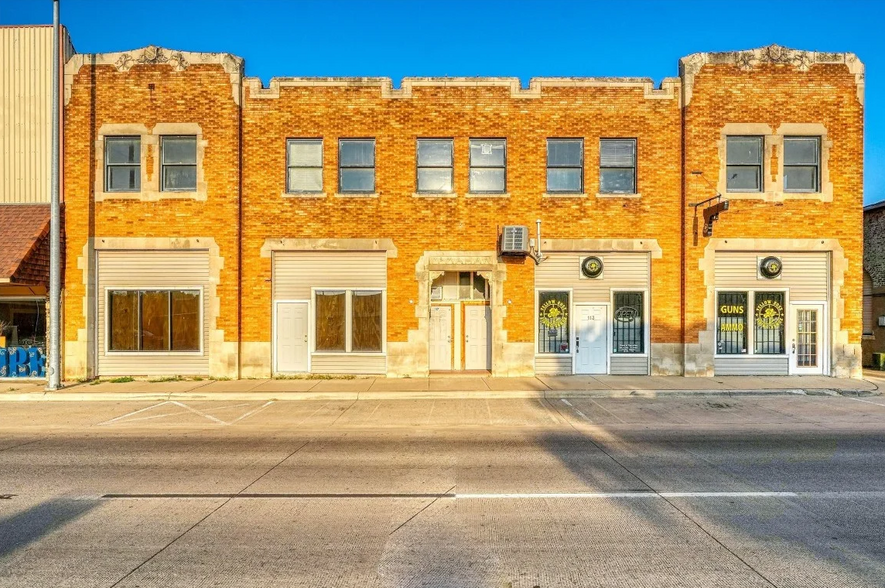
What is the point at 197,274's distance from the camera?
15547mm

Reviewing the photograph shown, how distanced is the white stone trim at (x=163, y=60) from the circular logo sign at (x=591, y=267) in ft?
36.4

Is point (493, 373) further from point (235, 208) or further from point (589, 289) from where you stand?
point (235, 208)

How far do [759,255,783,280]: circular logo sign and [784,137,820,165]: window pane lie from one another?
113 inches

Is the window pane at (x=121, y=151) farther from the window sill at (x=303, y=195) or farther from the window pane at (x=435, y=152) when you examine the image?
the window pane at (x=435, y=152)

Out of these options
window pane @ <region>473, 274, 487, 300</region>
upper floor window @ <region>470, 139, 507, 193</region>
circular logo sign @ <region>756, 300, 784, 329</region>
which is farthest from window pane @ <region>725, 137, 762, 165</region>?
window pane @ <region>473, 274, 487, 300</region>

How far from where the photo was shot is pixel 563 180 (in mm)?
15820

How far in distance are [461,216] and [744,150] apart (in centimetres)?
852

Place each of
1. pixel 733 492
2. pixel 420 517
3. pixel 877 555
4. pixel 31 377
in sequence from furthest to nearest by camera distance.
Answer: pixel 31 377 < pixel 733 492 < pixel 420 517 < pixel 877 555

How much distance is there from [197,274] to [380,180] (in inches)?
235

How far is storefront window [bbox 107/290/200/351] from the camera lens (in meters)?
15.6

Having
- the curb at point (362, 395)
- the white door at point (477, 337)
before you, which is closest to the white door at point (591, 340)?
the curb at point (362, 395)

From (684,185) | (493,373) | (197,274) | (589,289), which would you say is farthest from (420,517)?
(684,185)

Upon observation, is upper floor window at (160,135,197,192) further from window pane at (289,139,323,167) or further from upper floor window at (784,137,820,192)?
upper floor window at (784,137,820,192)

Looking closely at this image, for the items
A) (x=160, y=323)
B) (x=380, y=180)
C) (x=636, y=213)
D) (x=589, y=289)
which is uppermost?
(x=380, y=180)
